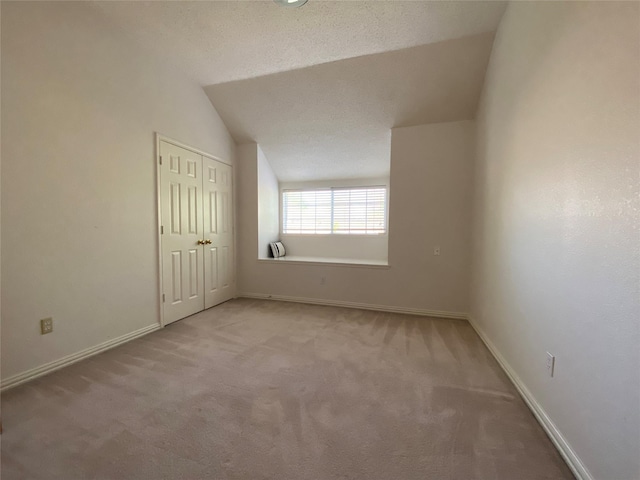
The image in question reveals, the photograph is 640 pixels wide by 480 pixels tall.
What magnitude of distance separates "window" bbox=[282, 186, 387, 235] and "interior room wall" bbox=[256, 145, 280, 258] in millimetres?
182

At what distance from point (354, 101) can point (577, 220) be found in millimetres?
2670

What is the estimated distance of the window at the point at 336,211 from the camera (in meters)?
4.56

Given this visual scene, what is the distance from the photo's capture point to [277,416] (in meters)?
1.58

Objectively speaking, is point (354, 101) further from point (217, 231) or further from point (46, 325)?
point (46, 325)

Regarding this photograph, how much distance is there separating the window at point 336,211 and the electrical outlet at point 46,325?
3.35 m

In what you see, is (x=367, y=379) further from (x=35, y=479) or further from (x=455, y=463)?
(x=35, y=479)

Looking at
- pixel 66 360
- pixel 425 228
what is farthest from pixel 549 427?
pixel 66 360

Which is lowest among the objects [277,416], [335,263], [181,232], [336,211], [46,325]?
[277,416]

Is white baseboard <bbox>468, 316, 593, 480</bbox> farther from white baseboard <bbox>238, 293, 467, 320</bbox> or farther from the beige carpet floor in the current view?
white baseboard <bbox>238, 293, 467, 320</bbox>

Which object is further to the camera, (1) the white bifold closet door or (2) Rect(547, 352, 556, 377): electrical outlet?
(1) the white bifold closet door

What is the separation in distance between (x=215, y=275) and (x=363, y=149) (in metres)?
2.84

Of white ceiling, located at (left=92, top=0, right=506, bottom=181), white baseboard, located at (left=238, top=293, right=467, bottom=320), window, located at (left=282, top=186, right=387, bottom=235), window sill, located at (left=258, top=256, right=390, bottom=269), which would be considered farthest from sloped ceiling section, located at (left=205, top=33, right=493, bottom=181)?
white baseboard, located at (left=238, top=293, right=467, bottom=320)

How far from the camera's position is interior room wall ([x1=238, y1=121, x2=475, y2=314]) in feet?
10.8

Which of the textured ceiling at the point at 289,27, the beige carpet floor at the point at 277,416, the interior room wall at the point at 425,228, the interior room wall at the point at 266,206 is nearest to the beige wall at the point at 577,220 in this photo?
the beige carpet floor at the point at 277,416
